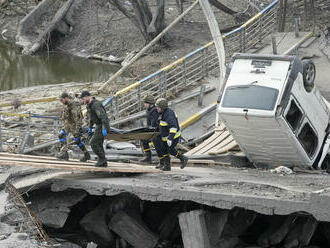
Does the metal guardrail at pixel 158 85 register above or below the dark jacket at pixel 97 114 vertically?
below

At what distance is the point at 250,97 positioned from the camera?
14562mm

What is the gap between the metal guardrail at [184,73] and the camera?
63.9 feet

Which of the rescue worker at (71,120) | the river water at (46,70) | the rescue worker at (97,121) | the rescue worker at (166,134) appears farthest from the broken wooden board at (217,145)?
the river water at (46,70)

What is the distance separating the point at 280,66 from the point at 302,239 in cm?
430

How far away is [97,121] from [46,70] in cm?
2114

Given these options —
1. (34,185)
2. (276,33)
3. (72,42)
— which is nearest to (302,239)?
(34,185)

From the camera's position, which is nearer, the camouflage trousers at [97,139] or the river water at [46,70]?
the camouflage trousers at [97,139]

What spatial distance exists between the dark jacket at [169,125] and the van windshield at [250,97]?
202 centimetres

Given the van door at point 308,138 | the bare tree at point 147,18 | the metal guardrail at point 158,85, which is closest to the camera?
the van door at point 308,138

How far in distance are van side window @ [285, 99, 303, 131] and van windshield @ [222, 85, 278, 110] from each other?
0.53m

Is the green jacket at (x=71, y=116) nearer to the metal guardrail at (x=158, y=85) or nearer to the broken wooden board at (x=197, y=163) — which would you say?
the metal guardrail at (x=158, y=85)

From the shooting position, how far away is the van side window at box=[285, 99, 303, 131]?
14.6 meters

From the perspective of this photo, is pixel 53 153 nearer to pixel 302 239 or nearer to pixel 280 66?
pixel 280 66

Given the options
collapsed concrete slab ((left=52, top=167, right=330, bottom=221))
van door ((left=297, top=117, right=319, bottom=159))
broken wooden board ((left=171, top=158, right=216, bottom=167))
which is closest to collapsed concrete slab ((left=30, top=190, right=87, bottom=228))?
collapsed concrete slab ((left=52, top=167, right=330, bottom=221))
